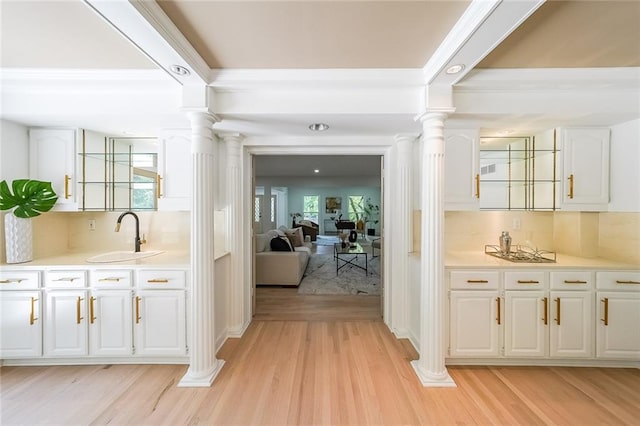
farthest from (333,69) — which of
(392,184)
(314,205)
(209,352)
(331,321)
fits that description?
(314,205)

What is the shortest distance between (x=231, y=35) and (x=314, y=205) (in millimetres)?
10927

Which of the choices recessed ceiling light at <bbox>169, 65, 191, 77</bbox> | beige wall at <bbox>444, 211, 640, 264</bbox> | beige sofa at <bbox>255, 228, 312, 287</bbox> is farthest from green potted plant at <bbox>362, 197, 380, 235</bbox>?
recessed ceiling light at <bbox>169, 65, 191, 77</bbox>

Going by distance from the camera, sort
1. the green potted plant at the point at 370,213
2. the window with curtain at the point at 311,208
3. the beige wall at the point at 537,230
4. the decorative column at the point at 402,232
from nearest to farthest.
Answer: the beige wall at the point at 537,230
the decorative column at the point at 402,232
the green potted plant at the point at 370,213
the window with curtain at the point at 311,208

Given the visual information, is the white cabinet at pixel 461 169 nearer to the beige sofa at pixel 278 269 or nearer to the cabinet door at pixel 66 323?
the beige sofa at pixel 278 269

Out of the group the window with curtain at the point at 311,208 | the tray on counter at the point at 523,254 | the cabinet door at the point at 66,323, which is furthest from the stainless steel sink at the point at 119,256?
the window with curtain at the point at 311,208

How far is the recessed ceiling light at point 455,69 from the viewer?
176 cm

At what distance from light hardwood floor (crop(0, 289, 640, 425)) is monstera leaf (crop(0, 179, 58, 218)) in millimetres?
1397

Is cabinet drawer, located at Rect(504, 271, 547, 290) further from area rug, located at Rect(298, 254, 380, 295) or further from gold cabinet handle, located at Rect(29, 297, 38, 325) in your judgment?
gold cabinet handle, located at Rect(29, 297, 38, 325)

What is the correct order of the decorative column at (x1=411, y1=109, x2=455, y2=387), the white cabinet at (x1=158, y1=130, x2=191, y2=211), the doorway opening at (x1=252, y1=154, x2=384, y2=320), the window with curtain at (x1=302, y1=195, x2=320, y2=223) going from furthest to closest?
the window with curtain at (x1=302, y1=195, x2=320, y2=223) → the doorway opening at (x1=252, y1=154, x2=384, y2=320) → the white cabinet at (x1=158, y1=130, x2=191, y2=211) → the decorative column at (x1=411, y1=109, x2=455, y2=387)

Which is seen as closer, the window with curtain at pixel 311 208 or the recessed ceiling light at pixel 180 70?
the recessed ceiling light at pixel 180 70

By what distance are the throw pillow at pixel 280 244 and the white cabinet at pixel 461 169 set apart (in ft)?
10.3

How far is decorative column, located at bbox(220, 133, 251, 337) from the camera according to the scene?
287cm

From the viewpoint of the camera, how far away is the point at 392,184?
2.98 m

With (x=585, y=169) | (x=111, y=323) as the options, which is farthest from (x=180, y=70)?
(x=585, y=169)
